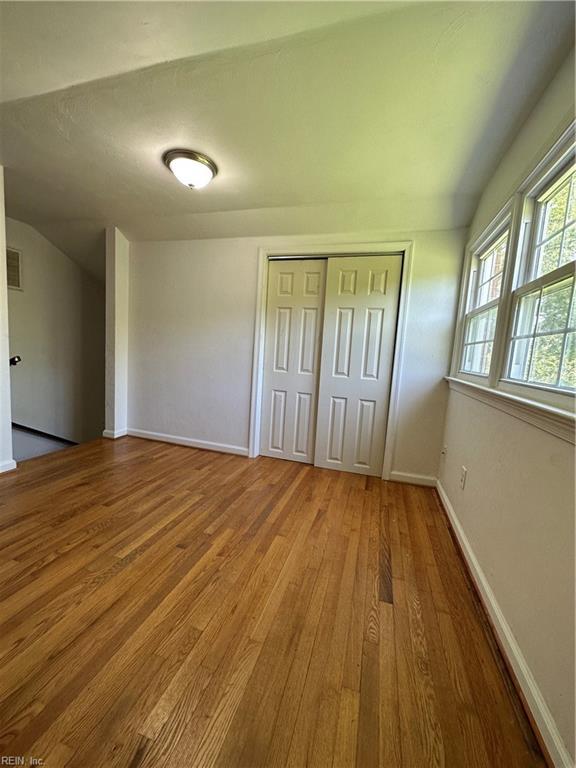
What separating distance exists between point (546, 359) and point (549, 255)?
0.49 meters

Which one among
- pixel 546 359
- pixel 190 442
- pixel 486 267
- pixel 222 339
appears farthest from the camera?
pixel 190 442

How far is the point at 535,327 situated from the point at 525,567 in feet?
3.33

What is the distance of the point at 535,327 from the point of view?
4.39ft

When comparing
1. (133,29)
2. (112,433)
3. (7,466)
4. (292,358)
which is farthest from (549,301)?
(112,433)

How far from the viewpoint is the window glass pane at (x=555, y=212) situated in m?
1.23

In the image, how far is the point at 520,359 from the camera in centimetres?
145

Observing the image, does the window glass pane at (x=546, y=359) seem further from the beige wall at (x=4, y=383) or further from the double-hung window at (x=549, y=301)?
Answer: the beige wall at (x=4, y=383)

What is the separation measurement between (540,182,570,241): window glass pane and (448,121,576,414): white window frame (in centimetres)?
5

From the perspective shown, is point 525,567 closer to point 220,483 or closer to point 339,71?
point 220,483

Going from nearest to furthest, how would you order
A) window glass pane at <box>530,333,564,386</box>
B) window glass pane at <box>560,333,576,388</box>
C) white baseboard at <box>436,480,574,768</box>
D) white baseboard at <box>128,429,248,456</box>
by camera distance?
white baseboard at <box>436,480,574,768</box>, window glass pane at <box>560,333,576,388</box>, window glass pane at <box>530,333,564,386</box>, white baseboard at <box>128,429,248,456</box>

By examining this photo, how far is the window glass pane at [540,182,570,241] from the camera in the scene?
123 centimetres

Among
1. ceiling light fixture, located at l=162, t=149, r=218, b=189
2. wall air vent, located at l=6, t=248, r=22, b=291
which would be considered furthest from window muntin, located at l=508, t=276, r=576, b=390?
wall air vent, located at l=6, t=248, r=22, b=291

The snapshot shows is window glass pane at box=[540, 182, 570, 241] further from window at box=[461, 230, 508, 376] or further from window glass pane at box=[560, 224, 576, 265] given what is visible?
window at box=[461, 230, 508, 376]

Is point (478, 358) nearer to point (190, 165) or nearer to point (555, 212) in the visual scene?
point (555, 212)
